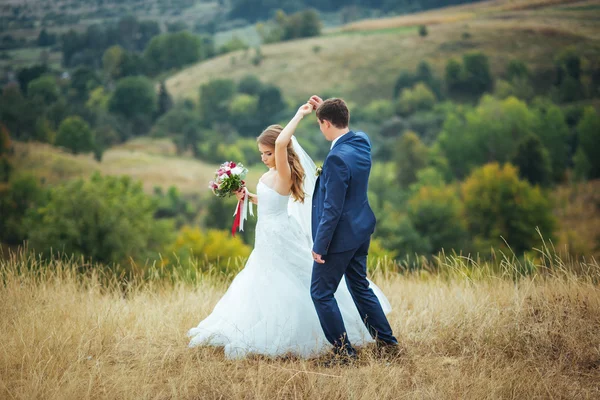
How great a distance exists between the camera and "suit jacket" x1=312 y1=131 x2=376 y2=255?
4125 millimetres

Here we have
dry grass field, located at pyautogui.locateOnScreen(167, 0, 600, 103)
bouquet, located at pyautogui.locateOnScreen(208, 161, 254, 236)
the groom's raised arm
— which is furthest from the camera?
dry grass field, located at pyautogui.locateOnScreen(167, 0, 600, 103)

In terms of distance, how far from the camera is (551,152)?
7188 cm

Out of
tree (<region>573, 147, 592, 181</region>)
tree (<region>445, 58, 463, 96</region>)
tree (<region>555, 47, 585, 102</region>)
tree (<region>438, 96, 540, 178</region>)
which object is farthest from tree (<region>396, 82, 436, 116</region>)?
tree (<region>573, 147, 592, 181</region>)

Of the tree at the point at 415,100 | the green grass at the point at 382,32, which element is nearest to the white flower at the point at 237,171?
the tree at the point at 415,100

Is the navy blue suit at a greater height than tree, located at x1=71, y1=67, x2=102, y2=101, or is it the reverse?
the navy blue suit

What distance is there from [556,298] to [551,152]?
7292cm

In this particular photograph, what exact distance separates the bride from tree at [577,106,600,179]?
234ft

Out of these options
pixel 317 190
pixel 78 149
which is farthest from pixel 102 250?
pixel 78 149

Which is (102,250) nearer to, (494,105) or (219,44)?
(494,105)

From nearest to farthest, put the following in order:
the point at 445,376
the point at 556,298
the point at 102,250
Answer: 1. the point at 445,376
2. the point at 556,298
3. the point at 102,250

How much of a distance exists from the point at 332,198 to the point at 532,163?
219 feet

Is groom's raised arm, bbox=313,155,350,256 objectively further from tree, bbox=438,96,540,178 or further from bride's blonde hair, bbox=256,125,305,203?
tree, bbox=438,96,540,178

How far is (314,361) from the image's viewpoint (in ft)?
14.4

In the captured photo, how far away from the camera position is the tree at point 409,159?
71625mm
